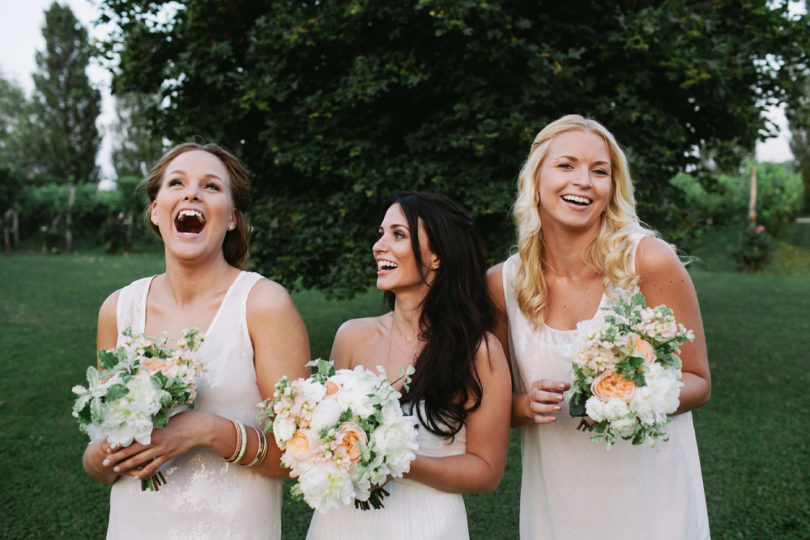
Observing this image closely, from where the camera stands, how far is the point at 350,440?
72.5 inches

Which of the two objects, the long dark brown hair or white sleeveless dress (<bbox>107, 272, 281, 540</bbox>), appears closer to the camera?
white sleeveless dress (<bbox>107, 272, 281, 540</bbox>)

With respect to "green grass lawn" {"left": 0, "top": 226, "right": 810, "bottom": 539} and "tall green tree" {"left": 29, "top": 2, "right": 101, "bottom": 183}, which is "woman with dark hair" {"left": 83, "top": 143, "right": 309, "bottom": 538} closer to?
"green grass lawn" {"left": 0, "top": 226, "right": 810, "bottom": 539}

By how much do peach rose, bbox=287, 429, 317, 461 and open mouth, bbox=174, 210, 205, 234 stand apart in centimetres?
97

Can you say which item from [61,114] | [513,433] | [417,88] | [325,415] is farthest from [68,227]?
[325,415]

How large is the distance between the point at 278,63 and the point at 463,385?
490 centimetres

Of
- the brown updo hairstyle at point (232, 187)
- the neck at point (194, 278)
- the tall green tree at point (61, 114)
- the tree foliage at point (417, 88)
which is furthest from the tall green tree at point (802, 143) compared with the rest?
the tall green tree at point (61, 114)

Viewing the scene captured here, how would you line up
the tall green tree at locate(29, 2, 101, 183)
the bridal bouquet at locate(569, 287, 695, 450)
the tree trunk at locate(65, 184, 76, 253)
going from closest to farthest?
1. the bridal bouquet at locate(569, 287, 695, 450)
2. the tree trunk at locate(65, 184, 76, 253)
3. the tall green tree at locate(29, 2, 101, 183)

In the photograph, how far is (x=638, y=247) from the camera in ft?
8.35

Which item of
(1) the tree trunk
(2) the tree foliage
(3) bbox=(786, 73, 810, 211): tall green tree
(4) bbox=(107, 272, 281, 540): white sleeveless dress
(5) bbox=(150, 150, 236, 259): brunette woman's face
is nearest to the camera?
(4) bbox=(107, 272, 281, 540): white sleeveless dress

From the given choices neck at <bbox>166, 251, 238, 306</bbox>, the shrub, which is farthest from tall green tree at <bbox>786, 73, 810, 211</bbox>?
neck at <bbox>166, 251, 238, 306</bbox>

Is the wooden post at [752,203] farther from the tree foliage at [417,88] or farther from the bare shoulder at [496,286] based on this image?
the bare shoulder at [496,286]

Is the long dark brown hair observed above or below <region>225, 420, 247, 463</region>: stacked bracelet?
above

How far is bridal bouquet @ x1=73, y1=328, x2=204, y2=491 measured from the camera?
176 cm

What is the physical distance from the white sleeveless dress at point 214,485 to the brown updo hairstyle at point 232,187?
1.23 feet
